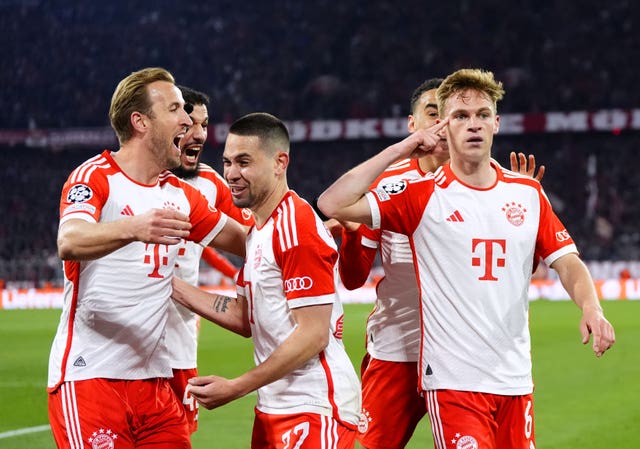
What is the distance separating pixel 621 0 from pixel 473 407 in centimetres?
3633

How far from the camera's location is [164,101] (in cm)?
429

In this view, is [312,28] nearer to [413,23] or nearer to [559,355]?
[413,23]

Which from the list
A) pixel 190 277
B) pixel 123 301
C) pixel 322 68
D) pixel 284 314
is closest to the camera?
pixel 284 314

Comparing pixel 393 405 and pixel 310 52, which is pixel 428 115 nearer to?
pixel 393 405

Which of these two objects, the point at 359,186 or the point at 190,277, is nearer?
the point at 359,186

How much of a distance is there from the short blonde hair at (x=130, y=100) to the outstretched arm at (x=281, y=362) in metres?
1.24

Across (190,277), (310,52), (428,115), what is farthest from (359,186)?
(310,52)

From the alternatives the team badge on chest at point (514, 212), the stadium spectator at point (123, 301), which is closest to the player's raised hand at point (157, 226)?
the stadium spectator at point (123, 301)

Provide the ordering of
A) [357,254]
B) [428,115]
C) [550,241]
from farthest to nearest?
[428,115]
[357,254]
[550,241]

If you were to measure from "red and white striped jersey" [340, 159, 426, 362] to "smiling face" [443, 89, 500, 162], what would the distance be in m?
0.88

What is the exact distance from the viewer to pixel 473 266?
4266mm

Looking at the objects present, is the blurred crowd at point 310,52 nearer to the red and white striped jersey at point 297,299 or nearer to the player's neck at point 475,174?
the player's neck at point 475,174

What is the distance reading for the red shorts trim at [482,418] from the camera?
4.16 meters

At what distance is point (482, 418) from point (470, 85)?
1522 millimetres
